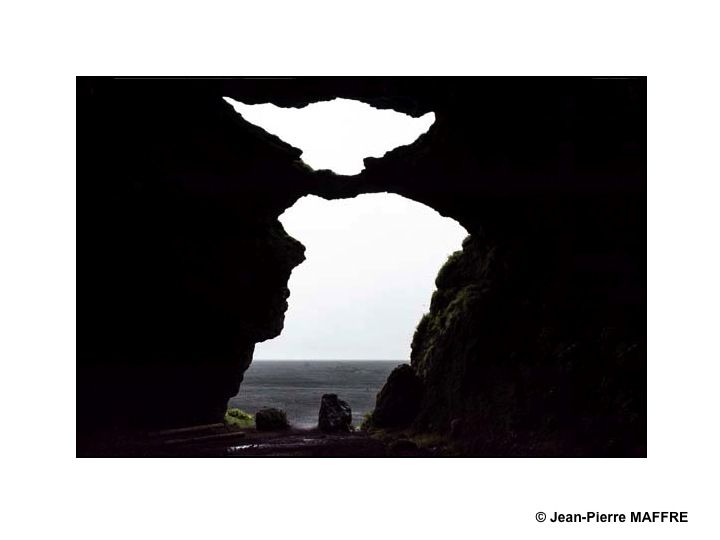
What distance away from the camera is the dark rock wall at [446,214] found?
1348cm

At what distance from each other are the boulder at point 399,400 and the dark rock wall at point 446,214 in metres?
0.77

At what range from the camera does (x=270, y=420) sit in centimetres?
2111

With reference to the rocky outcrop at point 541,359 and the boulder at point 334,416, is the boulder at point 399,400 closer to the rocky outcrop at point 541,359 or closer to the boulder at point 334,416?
the rocky outcrop at point 541,359

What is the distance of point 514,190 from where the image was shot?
1612 centimetres

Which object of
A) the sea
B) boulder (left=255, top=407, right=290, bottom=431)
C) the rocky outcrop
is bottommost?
the sea

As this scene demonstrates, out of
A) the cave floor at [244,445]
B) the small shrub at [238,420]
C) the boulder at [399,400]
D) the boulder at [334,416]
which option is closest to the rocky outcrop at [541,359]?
the boulder at [399,400]

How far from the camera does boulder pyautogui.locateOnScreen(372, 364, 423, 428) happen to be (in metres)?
19.3

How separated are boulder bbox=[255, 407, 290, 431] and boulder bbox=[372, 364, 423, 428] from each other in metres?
3.44

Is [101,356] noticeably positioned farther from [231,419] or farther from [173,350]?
[231,419]

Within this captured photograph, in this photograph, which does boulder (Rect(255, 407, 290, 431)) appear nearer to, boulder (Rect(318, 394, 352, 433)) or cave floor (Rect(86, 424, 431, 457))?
boulder (Rect(318, 394, 352, 433))

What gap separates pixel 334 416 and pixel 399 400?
9.09 feet

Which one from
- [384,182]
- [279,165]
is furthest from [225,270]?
[384,182]

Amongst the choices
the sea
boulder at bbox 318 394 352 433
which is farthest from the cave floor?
the sea

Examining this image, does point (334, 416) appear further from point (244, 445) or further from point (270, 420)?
point (244, 445)
